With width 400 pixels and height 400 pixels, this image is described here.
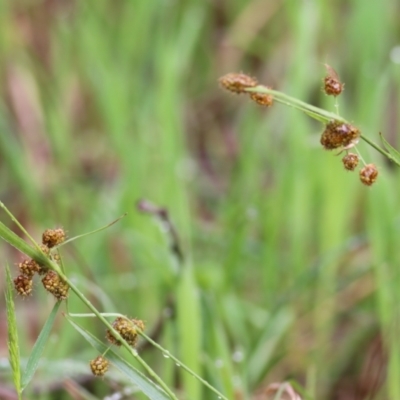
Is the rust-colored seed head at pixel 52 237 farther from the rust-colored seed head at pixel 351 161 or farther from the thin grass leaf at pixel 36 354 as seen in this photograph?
the rust-colored seed head at pixel 351 161

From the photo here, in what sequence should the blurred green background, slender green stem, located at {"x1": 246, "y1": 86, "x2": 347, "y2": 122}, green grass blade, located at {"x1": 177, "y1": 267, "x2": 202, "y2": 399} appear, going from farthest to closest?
the blurred green background → green grass blade, located at {"x1": 177, "y1": 267, "x2": 202, "y2": 399} → slender green stem, located at {"x1": 246, "y1": 86, "x2": 347, "y2": 122}

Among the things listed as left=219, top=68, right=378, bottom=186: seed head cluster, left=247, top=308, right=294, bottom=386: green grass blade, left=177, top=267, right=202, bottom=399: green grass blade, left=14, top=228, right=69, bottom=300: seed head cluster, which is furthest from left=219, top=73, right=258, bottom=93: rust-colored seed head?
left=247, top=308, right=294, bottom=386: green grass blade

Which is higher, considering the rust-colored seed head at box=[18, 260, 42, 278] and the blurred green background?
the blurred green background

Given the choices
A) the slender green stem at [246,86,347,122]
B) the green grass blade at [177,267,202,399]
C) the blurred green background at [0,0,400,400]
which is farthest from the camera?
the blurred green background at [0,0,400,400]

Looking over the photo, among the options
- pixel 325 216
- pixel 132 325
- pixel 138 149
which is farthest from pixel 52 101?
pixel 132 325

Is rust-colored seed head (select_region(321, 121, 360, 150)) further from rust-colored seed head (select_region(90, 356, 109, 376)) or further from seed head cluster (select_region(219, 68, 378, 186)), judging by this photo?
rust-colored seed head (select_region(90, 356, 109, 376))

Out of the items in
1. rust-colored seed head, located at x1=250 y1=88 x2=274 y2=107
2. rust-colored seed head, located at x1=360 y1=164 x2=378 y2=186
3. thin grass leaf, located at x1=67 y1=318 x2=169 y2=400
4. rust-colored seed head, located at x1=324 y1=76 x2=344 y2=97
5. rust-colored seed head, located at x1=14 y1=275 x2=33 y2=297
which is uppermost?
rust-colored seed head, located at x1=324 y1=76 x2=344 y2=97

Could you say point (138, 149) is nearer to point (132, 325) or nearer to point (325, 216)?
point (325, 216)
